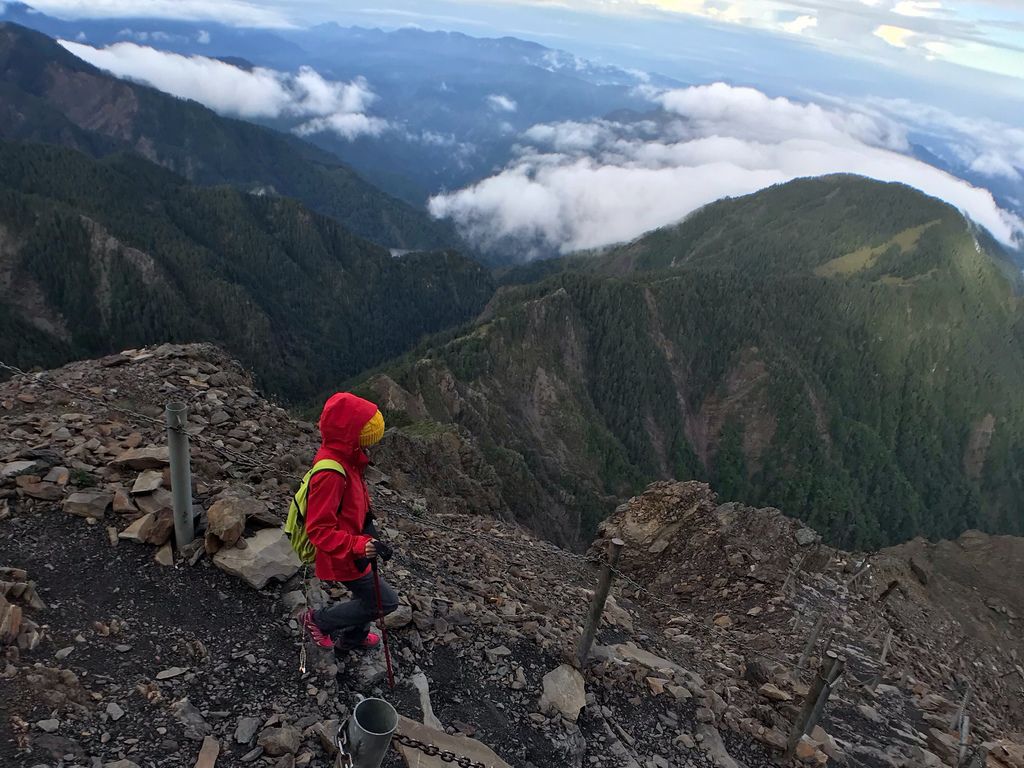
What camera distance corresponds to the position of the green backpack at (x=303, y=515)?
20.4ft

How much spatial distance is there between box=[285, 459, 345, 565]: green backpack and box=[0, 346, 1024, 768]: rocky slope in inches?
59.9

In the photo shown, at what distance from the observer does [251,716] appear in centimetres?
641

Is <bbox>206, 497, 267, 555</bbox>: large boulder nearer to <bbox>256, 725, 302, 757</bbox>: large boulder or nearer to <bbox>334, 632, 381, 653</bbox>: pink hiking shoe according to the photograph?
<bbox>334, 632, 381, 653</bbox>: pink hiking shoe

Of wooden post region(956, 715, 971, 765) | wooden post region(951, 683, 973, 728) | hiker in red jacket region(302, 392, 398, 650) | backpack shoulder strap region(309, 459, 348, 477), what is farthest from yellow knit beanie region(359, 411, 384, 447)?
wooden post region(951, 683, 973, 728)

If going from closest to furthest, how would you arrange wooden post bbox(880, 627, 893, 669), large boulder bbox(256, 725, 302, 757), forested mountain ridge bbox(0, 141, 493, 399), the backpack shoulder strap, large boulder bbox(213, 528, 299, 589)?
1. large boulder bbox(256, 725, 302, 757)
2. the backpack shoulder strap
3. large boulder bbox(213, 528, 299, 589)
4. wooden post bbox(880, 627, 893, 669)
5. forested mountain ridge bbox(0, 141, 493, 399)

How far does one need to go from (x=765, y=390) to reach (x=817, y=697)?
12579cm

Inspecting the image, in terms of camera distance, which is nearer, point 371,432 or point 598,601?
point 371,432

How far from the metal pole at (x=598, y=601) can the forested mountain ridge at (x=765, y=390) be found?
57.3m

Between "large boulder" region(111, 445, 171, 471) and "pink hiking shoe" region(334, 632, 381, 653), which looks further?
"large boulder" region(111, 445, 171, 471)

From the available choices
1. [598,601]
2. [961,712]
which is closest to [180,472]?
[598,601]

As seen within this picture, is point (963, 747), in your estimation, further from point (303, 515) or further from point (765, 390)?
point (765, 390)

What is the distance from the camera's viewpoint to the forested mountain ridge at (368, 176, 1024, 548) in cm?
9019

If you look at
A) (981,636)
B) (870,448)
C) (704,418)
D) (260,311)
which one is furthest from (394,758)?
(260,311)

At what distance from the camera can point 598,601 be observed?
8.51m
